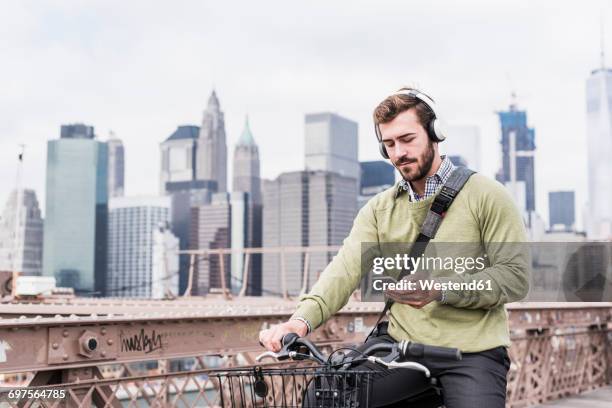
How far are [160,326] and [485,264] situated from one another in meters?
3.29

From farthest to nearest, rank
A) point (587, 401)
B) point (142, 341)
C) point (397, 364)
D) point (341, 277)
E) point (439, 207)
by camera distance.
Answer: point (587, 401) < point (142, 341) < point (341, 277) < point (439, 207) < point (397, 364)

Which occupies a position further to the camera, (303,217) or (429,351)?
(303,217)

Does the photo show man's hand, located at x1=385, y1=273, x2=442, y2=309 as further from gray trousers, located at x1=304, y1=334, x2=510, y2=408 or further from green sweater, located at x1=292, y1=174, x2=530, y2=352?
gray trousers, located at x1=304, y1=334, x2=510, y2=408

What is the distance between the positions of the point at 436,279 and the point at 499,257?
0.27 metres

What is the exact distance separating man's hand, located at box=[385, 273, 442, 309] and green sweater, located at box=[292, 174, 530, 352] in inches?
3.6

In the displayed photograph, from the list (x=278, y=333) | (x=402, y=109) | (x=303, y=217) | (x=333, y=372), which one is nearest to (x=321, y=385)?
(x=333, y=372)

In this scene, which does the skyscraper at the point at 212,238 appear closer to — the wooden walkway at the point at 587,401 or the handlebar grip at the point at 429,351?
the wooden walkway at the point at 587,401

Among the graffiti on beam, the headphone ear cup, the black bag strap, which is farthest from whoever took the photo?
the graffiti on beam

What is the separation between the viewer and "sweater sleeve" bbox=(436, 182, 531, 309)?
287cm

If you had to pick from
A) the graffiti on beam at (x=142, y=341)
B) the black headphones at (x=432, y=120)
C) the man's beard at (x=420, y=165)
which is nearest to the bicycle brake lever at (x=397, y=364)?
the man's beard at (x=420, y=165)

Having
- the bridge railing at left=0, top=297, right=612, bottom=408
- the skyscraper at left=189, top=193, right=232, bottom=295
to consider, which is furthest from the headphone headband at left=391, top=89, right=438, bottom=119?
the skyscraper at left=189, top=193, right=232, bottom=295

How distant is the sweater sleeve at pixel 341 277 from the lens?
311 cm

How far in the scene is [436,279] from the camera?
2.81 metres

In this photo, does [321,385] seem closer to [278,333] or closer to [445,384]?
[278,333]
